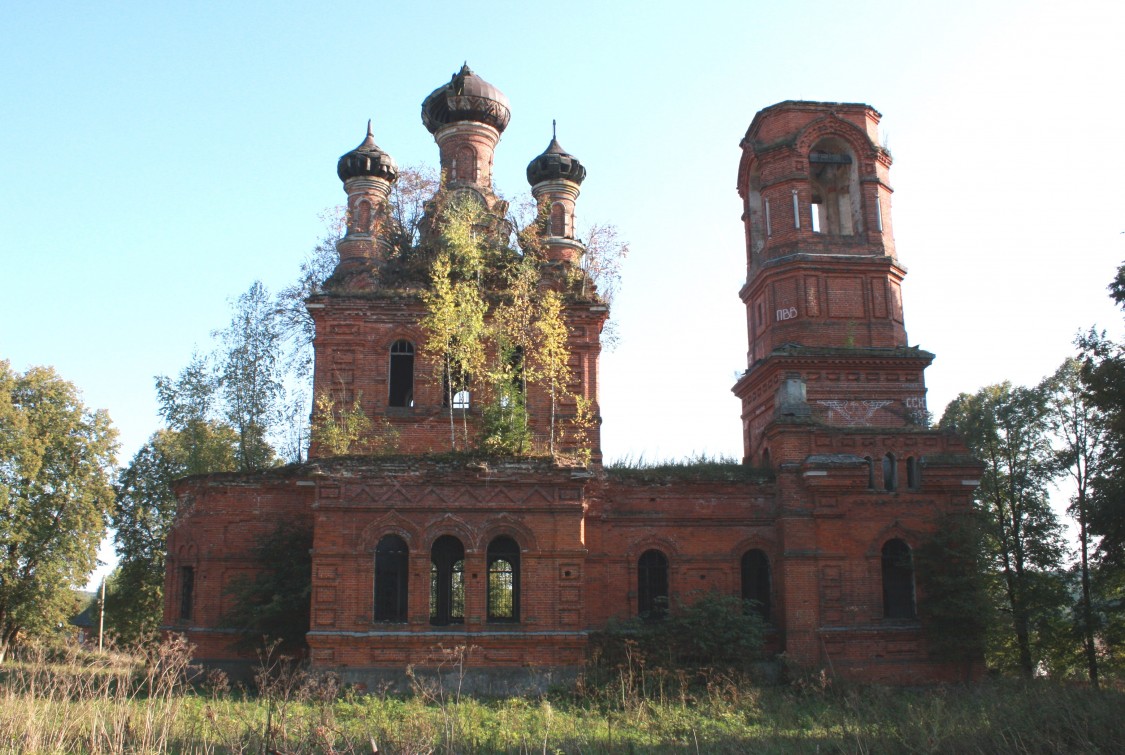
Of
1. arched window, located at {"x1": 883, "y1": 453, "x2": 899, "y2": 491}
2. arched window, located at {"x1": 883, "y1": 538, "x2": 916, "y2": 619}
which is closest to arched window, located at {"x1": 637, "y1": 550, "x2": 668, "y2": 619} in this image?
arched window, located at {"x1": 883, "y1": 538, "x2": 916, "y2": 619}

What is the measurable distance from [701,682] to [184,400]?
Answer: 1728cm

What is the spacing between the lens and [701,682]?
53.1ft

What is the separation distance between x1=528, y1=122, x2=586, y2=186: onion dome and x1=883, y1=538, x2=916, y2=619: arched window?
34.7 feet

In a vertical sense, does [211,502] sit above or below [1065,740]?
above

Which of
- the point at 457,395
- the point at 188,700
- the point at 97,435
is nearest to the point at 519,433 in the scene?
the point at 457,395

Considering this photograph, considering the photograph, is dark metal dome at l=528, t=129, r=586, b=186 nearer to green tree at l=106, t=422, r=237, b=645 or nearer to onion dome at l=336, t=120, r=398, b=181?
onion dome at l=336, t=120, r=398, b=181

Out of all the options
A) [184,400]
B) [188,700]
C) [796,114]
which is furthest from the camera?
[184,400]

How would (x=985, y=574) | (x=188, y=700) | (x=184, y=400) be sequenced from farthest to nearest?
(x=184, y=400) < (x=985, y=574) < (x=188, y=700)

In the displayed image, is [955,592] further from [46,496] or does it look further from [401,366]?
[46,496]

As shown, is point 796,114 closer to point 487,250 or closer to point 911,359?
point 911,359

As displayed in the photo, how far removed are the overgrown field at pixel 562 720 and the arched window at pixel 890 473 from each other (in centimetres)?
385

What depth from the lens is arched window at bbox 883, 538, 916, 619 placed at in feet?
58.3

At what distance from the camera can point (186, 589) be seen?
60.4 feet

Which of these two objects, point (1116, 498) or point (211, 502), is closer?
point (1116, 498)
